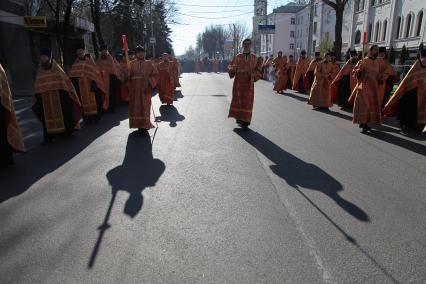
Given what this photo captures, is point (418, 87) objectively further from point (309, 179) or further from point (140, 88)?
point (140, 88)

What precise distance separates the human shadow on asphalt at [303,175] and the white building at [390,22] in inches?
1093

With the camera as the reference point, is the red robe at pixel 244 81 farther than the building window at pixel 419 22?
No

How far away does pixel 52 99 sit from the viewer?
24.7ft

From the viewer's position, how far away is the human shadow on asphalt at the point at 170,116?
1010 cm

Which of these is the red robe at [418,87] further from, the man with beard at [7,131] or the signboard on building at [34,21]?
the signboard on building at [34,21]

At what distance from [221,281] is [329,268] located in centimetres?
89

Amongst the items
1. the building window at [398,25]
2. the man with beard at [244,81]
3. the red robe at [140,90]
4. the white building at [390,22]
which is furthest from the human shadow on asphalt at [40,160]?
the building window at [398,25]

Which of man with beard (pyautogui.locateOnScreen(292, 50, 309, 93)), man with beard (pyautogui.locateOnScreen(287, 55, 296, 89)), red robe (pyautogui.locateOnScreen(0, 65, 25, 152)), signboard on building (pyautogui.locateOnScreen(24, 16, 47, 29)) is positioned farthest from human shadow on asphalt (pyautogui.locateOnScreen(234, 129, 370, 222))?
signboard on building (pyautogui.locateOnScreen(24, 16, 47, 29))

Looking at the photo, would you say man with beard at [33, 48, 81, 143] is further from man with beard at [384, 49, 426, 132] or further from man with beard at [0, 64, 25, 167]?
man with beard at [384, 49, 426, 132]

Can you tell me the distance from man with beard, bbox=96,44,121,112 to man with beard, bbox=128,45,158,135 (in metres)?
3.17

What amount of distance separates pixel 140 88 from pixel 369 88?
199 inches

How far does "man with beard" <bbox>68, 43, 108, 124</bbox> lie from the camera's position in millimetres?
9359

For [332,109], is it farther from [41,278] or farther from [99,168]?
[41,278]

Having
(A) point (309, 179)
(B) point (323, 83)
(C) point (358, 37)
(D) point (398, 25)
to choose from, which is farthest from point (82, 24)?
(C) point (358, 37)
